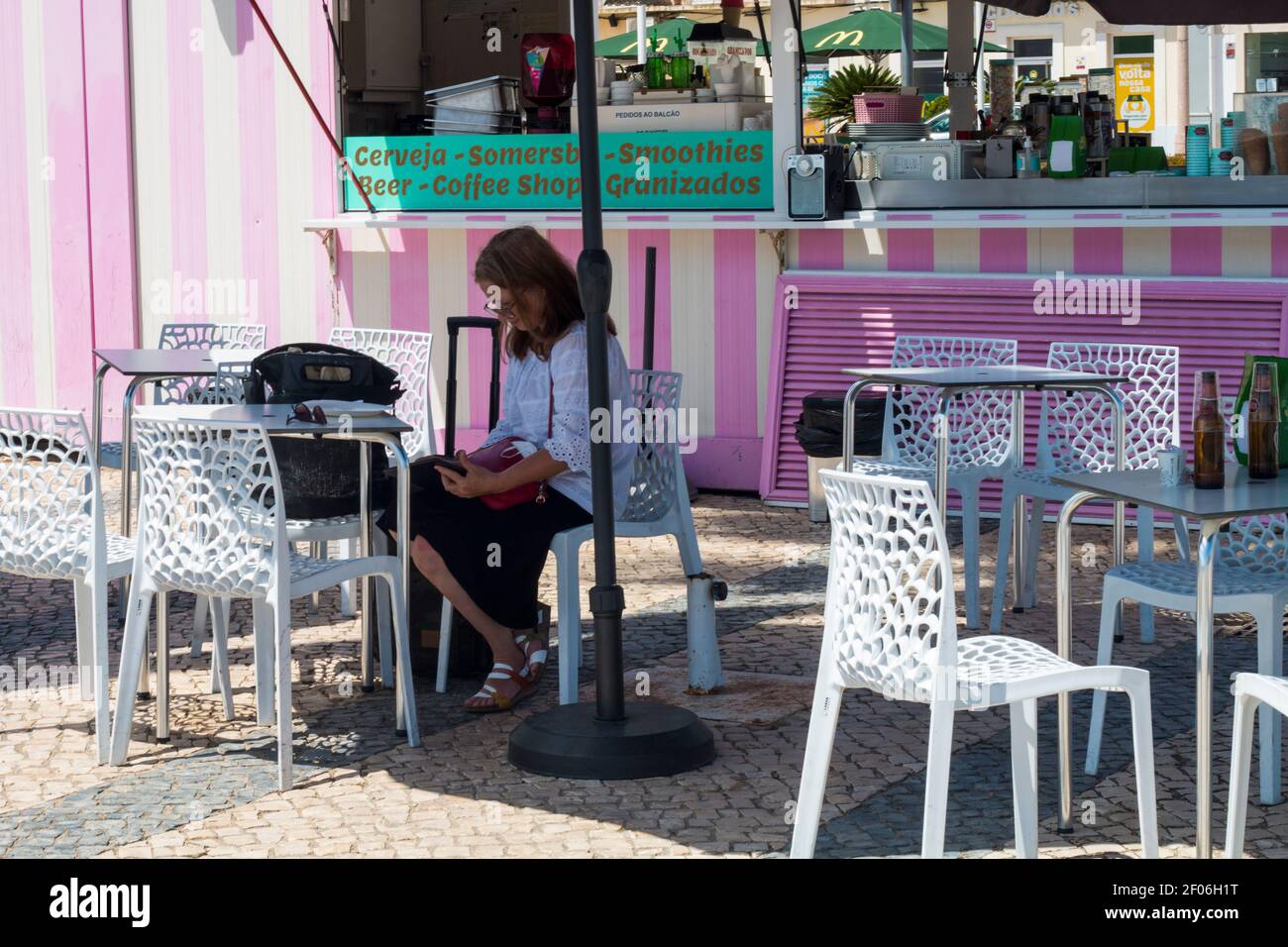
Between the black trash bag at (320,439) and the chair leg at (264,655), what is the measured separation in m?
0.65

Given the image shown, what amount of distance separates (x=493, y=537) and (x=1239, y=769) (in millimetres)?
2510

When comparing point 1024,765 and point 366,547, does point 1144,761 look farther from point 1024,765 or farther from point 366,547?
point 366,547

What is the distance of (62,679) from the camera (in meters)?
5.96

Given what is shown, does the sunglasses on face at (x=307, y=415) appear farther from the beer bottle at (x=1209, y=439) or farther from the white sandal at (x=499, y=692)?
the beer bottle at (x=1209, y=439)

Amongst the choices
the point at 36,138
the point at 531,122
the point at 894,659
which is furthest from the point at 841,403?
the point at 36,138

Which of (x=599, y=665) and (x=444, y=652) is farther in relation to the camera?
(x=444, y=652)

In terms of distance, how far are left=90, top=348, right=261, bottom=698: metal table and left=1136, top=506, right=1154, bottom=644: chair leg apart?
3137mm

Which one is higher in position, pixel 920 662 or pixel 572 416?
pixel 572 416

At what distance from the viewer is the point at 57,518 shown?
5.16m

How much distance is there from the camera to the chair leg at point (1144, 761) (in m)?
3.73

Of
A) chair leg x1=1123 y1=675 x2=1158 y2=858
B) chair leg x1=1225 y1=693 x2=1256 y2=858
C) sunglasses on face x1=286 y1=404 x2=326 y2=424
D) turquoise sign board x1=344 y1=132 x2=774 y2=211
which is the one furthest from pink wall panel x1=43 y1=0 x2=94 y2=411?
chair leg x1=1225 y1=693 x2=1256 y2=858

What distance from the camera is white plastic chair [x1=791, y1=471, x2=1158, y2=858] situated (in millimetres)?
3578

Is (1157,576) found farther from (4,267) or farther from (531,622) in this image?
(4,267)

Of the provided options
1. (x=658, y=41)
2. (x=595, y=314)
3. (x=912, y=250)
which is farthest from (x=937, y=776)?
(x=658, y=41)
